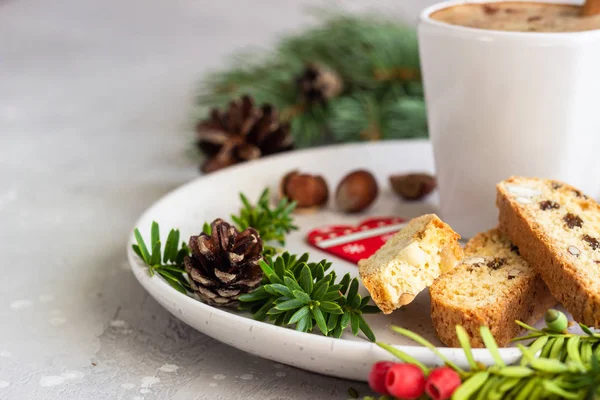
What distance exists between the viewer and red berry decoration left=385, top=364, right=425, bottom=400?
94 cm

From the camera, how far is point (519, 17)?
5.10 feet

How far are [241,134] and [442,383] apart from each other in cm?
125

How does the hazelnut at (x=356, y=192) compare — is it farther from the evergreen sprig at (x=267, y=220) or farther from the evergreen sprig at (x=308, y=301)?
the evergreen sprig at (x=308, y=301)

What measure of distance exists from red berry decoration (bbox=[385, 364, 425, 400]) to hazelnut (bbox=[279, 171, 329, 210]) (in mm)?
814

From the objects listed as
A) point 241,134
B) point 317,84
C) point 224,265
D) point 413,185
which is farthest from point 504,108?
point 317,84

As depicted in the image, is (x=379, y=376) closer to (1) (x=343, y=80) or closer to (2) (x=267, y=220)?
(2) (x=267, y=220)

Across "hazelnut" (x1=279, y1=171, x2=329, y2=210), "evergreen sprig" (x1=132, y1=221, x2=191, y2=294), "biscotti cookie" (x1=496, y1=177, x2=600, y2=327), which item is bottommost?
"hazelnut" (x1=279, y1=171, x2=329, y2=210)

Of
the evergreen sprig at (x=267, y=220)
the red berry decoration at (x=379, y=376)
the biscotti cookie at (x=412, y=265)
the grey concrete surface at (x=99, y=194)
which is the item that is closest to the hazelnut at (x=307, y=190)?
the evergreen sprig at (x=267, y=220)

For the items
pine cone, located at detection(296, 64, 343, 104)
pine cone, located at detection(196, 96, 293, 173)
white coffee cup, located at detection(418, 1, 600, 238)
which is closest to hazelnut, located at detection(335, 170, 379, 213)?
white coffee cup, located at detection(418, 1, 600, 238)

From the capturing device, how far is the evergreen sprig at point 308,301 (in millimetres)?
1117

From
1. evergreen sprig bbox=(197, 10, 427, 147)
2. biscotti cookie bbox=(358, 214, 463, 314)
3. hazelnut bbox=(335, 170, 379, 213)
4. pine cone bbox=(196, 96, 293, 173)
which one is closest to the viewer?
biscotti cookie bbox=(358, 214, 463, 314)

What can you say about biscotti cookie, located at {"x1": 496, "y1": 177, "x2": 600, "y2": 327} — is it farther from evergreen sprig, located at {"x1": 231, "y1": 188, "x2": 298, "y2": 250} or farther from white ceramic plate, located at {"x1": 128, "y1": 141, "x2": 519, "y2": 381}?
evergreen sprig, located at {"x1": 231, "y1": 188, "x2": 298, "y2": 250}

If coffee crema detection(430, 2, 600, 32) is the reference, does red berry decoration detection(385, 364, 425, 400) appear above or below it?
below

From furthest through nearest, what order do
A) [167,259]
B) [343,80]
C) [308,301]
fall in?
[343,80], [167,259], [308,301]
